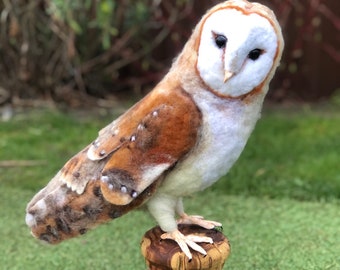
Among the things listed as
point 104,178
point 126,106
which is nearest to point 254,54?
point 104,178

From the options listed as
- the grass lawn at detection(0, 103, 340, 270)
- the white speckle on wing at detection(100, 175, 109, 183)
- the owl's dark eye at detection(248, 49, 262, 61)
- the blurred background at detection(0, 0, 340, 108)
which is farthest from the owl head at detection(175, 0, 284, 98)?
the blurred background at detection(0, 0, 340, 108)

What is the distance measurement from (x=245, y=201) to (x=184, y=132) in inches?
58.8

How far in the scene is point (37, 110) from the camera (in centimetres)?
461

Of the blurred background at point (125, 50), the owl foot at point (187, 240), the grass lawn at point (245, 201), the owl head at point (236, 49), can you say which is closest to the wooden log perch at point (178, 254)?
the owl foot at point (187, 240)

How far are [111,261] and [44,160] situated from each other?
4.27 feet

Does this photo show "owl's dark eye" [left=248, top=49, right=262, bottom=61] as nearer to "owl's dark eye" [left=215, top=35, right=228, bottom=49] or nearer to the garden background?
"owl's dark eye" [left=215, top=35, right=228, bottom=49]

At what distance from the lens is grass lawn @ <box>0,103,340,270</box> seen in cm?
238

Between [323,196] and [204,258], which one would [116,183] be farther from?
[323,196]

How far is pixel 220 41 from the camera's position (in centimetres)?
147

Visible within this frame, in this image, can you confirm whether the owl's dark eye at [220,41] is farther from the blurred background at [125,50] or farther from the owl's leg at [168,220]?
the blurred background at [125,50]

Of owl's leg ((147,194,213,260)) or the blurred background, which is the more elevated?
owl's leg ((147,194,213,260))

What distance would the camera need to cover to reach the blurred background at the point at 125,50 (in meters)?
4.53

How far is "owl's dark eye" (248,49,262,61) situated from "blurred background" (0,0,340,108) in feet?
9.87

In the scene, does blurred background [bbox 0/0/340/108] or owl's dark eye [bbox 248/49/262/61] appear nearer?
owl's dark eye [bbox 248/49/262/61]
